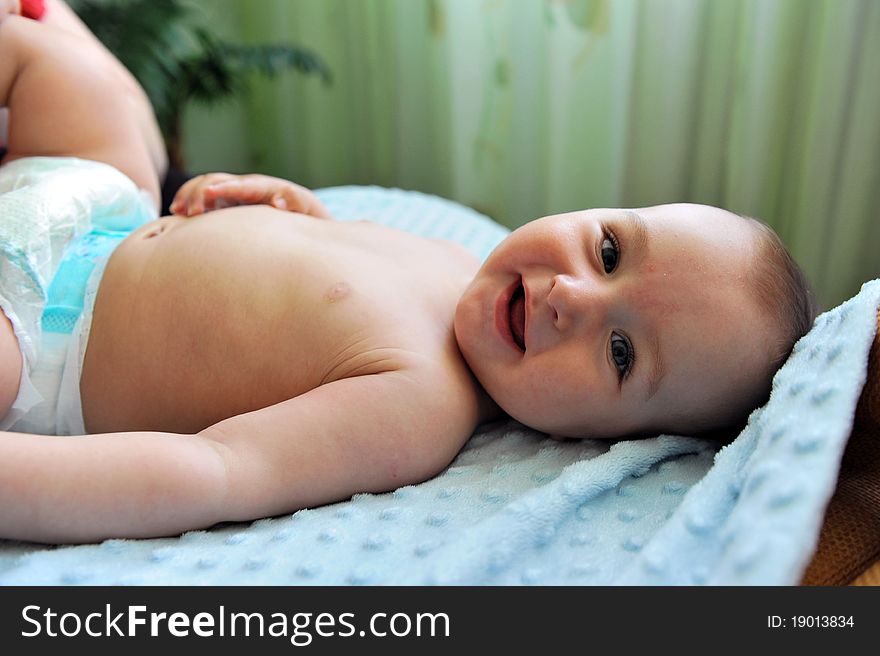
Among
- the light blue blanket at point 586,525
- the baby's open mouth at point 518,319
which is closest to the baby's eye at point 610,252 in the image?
the baby's open mouth at point 518,319

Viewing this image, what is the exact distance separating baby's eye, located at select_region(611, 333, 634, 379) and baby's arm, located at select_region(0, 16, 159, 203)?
0.80 m

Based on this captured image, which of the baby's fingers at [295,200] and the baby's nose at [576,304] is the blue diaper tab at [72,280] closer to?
the baby's fingers at [295,200]

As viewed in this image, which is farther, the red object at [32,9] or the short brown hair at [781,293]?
the red object at [32,9]

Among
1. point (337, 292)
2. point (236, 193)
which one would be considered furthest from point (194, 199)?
point (337, 292)

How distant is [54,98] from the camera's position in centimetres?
111

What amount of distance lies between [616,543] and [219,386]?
47 cm

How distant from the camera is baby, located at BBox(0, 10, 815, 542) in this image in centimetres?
76

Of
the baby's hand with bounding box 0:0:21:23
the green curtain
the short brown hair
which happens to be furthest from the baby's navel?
the green curtain

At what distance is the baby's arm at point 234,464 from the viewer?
2.21ft

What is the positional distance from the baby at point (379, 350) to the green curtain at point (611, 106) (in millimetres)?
1170

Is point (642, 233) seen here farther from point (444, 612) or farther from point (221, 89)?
point (221, 89)

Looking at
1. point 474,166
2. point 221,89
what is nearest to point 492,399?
point 474,166

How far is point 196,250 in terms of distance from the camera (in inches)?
37.6

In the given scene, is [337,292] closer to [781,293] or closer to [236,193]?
[236,193]
